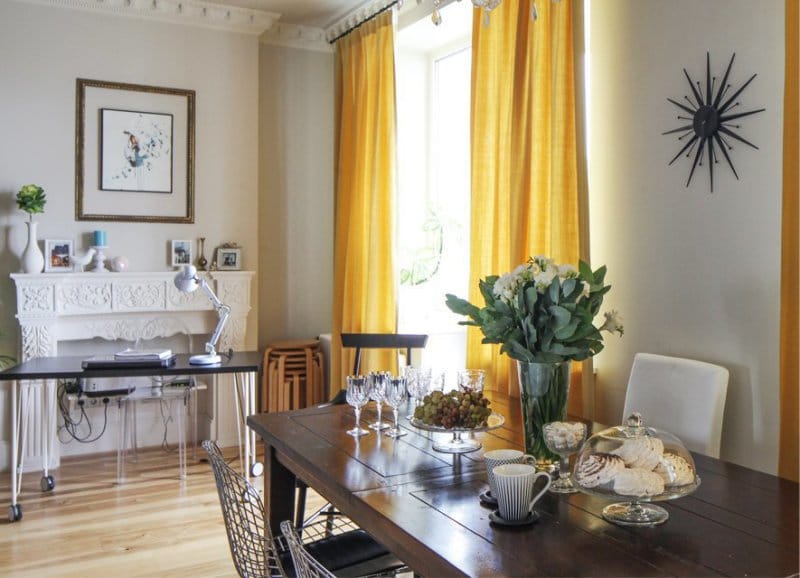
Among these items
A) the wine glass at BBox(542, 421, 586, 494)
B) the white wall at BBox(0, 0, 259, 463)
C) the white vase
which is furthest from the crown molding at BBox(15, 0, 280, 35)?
the wine glass at BBox(542, 421, 586, 494)

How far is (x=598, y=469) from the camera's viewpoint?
1627 mm

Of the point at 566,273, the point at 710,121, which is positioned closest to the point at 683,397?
the point at 566,273

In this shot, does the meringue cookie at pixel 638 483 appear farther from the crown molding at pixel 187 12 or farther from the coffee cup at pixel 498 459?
the crown molding at pixel 187 12

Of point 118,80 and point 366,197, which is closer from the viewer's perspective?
point 118,80

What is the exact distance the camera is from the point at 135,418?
4883 mm

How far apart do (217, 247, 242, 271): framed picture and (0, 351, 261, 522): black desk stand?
989 mm

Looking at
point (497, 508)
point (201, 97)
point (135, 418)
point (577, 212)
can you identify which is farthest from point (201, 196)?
point (497, 508)

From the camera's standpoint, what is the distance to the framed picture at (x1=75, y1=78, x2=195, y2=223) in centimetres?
477

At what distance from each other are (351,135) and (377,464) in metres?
3.46

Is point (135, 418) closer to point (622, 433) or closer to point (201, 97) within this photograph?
point (201, 97)

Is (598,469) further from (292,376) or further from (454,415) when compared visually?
(292,376)

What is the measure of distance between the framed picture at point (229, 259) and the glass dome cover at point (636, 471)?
12.7 ft

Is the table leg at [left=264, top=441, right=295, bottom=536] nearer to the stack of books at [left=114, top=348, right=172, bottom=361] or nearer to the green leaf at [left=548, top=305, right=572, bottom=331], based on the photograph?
the green leaf at [left=548, top=305, right=572, bottom=331]

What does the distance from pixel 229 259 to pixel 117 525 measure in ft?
6.76
